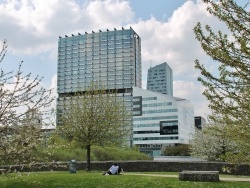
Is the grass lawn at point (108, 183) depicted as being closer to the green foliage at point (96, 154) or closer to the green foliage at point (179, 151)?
the green foliage at point (96, 154)

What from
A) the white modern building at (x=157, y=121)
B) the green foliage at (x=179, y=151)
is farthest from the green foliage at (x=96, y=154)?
the white modern building at (x=157, y=121)

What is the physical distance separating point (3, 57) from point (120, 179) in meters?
12.1

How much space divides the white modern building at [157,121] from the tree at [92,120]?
444ft

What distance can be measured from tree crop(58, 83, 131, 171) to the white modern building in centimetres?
13541

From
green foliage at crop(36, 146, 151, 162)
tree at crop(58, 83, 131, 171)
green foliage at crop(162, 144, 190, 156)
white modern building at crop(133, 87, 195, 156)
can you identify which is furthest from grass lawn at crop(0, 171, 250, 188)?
white modern building at crop(133, 87, 195, 156)

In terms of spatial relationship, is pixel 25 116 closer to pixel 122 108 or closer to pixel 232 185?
pixel 232 185

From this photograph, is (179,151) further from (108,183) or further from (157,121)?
(108,183)

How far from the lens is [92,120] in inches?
1228

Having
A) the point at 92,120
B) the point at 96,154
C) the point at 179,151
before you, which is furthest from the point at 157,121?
the point at 92,120

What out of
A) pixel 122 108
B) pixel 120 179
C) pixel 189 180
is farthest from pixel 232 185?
pixel 122 108

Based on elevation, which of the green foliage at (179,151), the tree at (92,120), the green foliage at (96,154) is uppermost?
the tree at (92,120)

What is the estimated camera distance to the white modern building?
563 ft

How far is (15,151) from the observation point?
10.4m

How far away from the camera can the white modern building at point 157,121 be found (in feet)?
563
